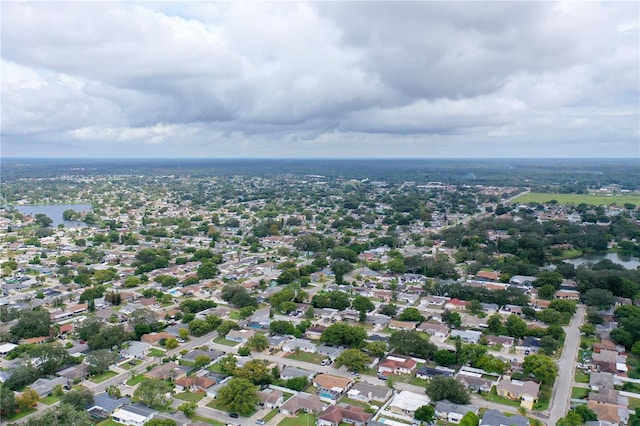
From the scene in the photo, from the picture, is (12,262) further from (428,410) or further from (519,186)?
(519,186)

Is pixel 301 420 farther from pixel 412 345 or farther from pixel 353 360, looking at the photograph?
pixel 412 345

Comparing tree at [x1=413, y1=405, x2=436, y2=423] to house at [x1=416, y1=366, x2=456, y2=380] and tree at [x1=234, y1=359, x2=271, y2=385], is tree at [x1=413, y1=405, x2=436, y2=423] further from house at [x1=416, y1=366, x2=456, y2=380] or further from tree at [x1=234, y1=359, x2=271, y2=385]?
tree at [x1=234, y1=359, x2=271, y2=385]

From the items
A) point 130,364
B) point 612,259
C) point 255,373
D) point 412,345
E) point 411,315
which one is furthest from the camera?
point 612,259

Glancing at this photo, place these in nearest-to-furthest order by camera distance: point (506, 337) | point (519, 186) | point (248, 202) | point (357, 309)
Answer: point (506, 337) < point (357, 309) < point (248, 202) < point (519, 186)

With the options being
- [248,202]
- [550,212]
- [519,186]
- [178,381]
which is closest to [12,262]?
[178,381]

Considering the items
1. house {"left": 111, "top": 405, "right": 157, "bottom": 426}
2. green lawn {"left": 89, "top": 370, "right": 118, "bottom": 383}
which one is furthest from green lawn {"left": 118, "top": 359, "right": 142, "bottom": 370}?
house {"left": 111, "top": 405, "right": 157, "bottom": 426}

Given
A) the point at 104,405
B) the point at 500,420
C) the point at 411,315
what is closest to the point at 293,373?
the point at 104,405
